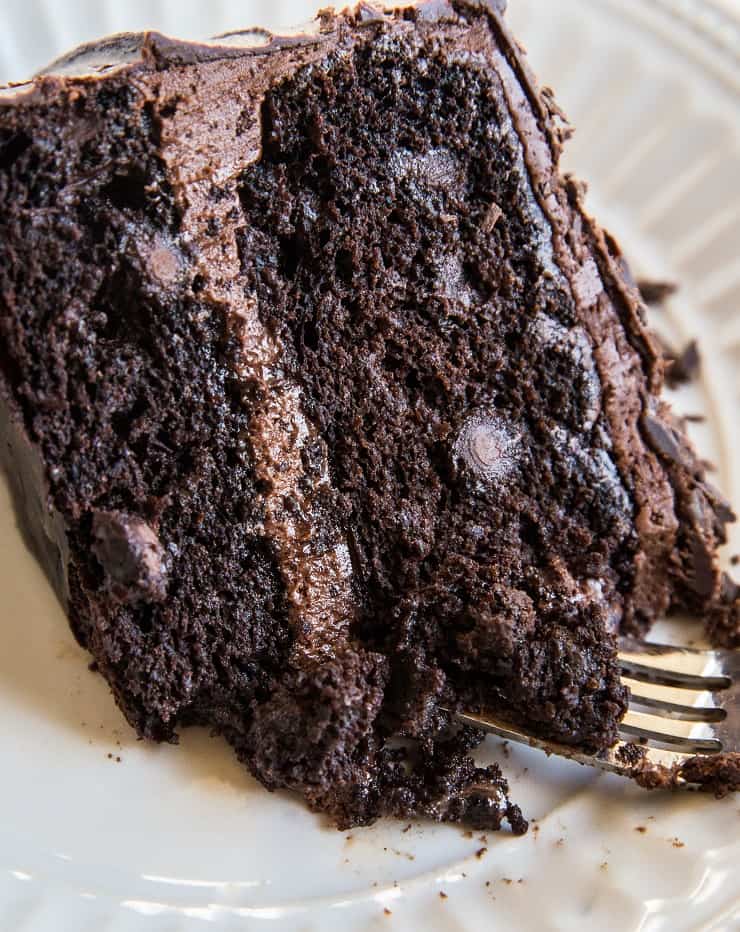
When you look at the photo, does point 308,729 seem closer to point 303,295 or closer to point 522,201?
point 303,295

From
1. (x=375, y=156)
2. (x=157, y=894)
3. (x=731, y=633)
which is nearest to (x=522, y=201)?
(x=375, y=156)

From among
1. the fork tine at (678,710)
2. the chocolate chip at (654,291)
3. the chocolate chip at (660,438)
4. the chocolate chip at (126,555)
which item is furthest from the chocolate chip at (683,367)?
the chocolate chip at (126,555)

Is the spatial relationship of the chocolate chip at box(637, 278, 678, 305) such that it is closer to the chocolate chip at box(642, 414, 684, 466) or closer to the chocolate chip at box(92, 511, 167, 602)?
the chocolate chip at box(642, 414, 684, 466)

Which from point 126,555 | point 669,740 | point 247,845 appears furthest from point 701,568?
point 126,555

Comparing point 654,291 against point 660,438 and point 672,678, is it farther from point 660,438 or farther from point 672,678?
point 672,678

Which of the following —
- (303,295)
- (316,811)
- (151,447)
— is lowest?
(316,811)

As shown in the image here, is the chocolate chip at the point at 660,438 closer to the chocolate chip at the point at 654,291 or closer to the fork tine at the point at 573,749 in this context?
the fork tine at the point at 573,749
